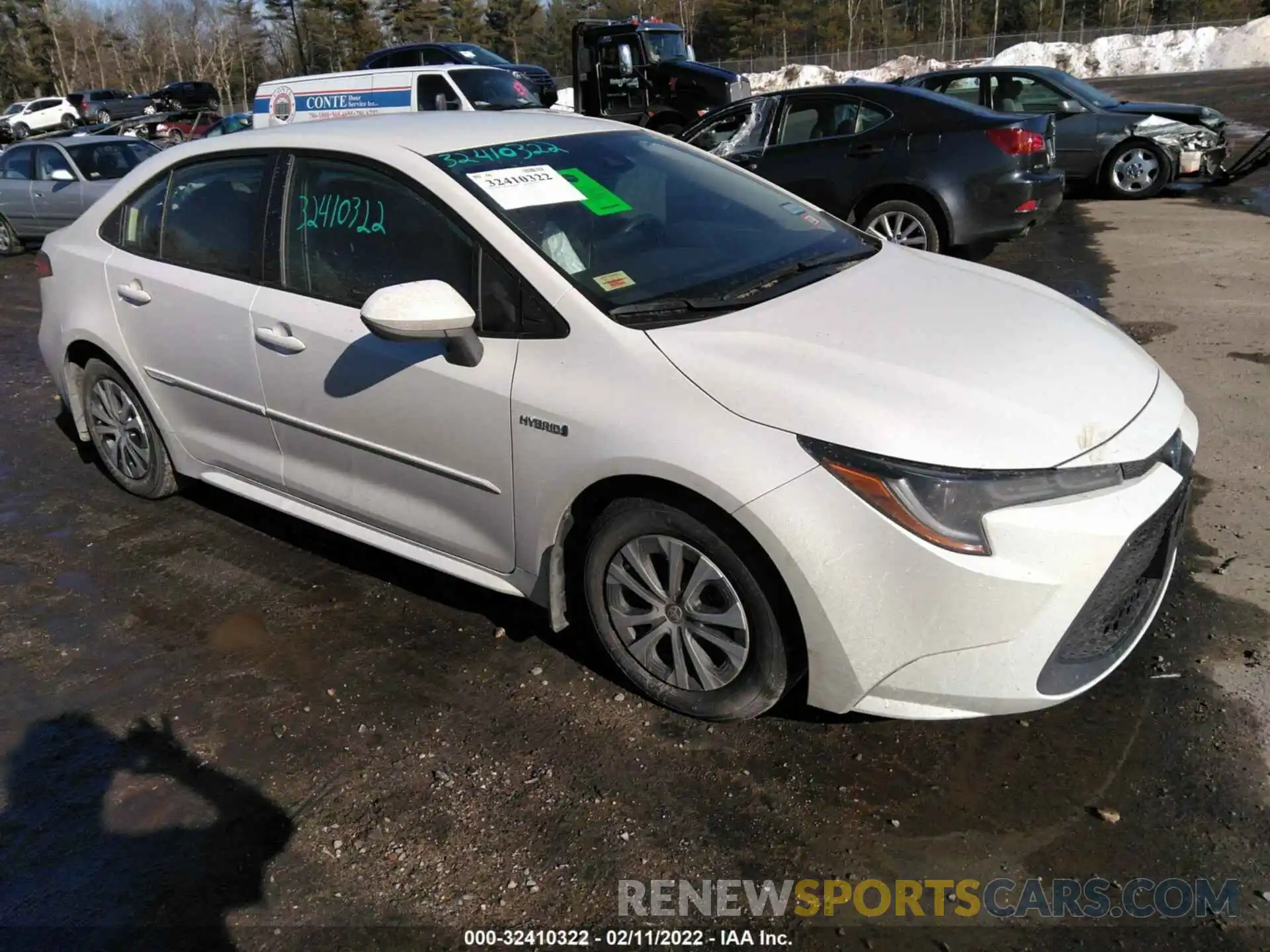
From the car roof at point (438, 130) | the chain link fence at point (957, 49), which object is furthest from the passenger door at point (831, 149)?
the chain link fence at point (957, 49)

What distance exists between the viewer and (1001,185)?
761 centimetres

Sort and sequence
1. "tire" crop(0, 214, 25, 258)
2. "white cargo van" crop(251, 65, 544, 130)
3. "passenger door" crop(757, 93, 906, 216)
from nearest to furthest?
1. "passenger door" crop(757, 93, 906, 216)
2. "tire" crop(0, 214, 25, 258)
3. "white cargo van" crop(251, 65, 544, 130)

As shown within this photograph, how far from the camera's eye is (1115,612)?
8.55 feet

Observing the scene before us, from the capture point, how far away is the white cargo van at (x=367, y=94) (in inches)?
533

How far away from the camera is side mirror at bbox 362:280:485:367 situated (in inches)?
111

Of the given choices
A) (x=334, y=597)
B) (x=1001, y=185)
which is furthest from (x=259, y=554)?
(x=1001, y=185)

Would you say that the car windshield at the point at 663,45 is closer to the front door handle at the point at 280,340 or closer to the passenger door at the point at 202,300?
the passenger door at the point at 202,300

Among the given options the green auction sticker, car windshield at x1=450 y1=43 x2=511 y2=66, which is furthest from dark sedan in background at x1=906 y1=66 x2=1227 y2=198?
car windshield at x1=450 y1=43 x2=511 y2=66

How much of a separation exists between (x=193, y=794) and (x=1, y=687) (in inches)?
43.4

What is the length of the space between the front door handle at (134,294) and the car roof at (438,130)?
2.77 feet

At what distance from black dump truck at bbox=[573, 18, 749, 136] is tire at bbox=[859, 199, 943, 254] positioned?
10.5 metres

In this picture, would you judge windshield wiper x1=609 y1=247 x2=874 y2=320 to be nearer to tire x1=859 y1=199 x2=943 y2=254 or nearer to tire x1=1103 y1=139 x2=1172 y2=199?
tire x1=859 y1=199 x2=943 y2=254

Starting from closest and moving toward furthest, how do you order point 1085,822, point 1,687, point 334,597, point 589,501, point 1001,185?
point 1085,822 < point 589,501 < point 1,687 < point 334,597 < point 1001,185

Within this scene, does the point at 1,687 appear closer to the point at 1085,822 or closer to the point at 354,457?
the point at 354,457
